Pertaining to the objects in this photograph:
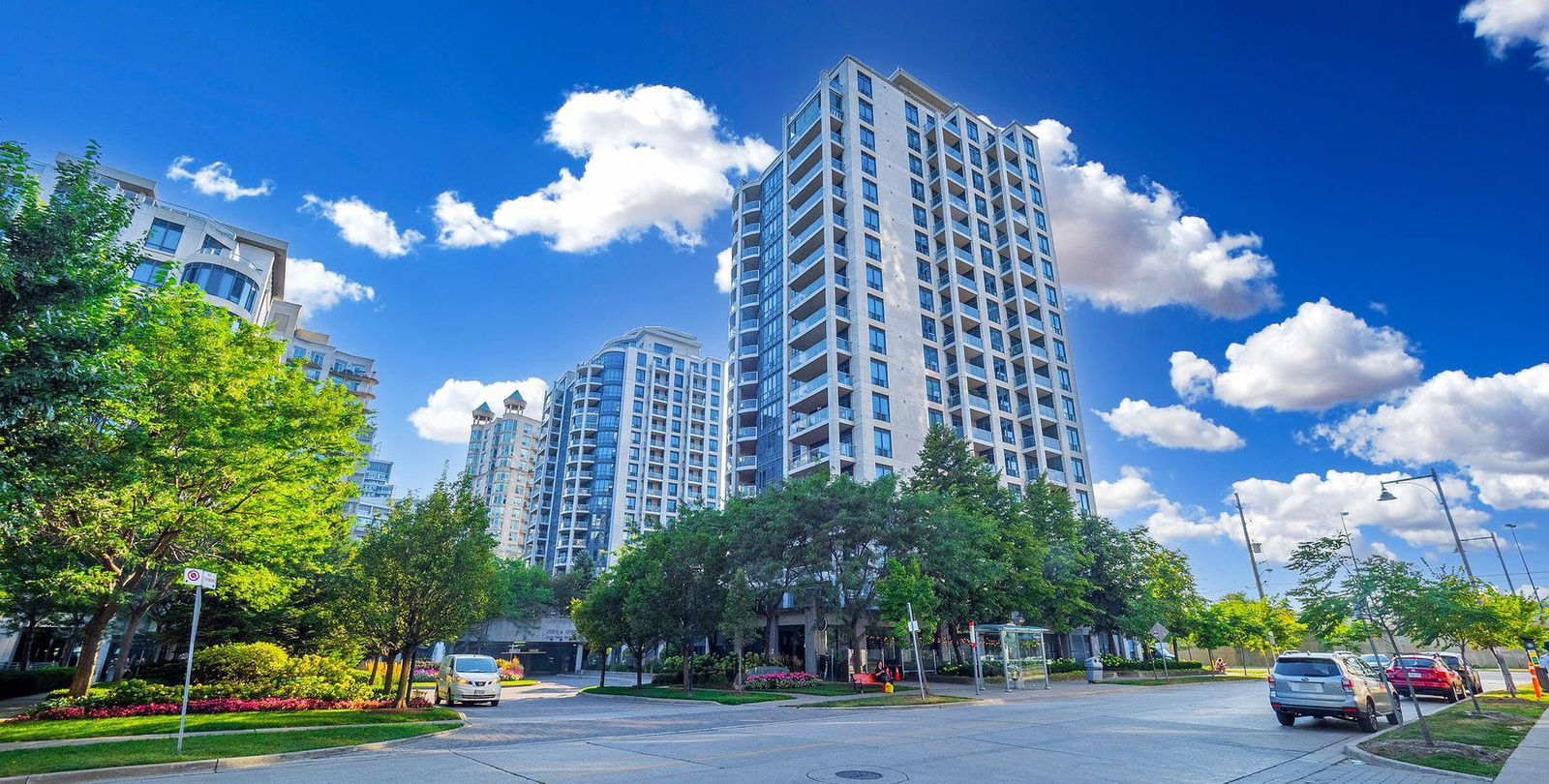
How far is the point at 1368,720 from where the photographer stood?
16.3 meters

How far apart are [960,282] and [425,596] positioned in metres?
55.0

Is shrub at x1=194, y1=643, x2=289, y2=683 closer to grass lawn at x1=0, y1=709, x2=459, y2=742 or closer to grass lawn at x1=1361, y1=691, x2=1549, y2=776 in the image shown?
grass lawn at x1=0, y1=709, x2=459, y2=742

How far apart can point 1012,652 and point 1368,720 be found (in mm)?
18322

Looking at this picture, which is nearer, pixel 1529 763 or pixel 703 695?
pixel 1529 763

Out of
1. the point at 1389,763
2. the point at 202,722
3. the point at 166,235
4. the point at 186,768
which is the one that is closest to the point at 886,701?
the point at 1389,763

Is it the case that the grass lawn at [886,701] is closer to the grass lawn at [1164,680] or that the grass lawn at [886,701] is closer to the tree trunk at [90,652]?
the grass lawn at [1164,680]

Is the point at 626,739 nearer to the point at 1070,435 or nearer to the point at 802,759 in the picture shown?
the point at 802,759

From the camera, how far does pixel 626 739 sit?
1505 centimetres

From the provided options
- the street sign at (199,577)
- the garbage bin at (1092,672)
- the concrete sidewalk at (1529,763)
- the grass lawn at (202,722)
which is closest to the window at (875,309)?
the garbage bin at (1092,672)

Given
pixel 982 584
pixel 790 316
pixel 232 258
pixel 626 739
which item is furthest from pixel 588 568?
pixel 626 739

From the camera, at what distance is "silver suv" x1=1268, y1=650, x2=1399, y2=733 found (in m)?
16.2

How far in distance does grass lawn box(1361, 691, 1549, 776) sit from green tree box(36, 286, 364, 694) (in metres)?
26.0

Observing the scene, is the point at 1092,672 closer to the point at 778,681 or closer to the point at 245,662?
the point at 778,681

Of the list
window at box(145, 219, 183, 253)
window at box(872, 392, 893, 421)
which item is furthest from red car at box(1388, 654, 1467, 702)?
window at box(145, 219, 183, 253)
